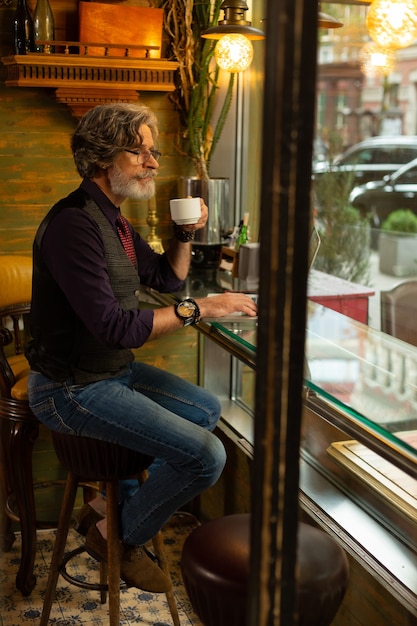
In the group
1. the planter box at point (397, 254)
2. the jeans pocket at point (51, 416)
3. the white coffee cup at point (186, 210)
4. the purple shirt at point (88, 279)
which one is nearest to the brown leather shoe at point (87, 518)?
the jeans pocket at point (51, 416)

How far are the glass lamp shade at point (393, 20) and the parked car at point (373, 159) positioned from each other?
0.99 m

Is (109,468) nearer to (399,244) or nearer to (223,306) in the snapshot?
(223,306)

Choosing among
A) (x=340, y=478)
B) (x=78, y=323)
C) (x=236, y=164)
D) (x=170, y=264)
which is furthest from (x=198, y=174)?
(x=340, y=478)

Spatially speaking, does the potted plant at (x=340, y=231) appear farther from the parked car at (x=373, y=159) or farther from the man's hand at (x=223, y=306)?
the man's hand at (x=223, y=306)

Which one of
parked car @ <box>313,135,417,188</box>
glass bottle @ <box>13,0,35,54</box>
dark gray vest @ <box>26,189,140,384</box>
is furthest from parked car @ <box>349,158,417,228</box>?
glass bottle @ <box>13,0,35,54</box>

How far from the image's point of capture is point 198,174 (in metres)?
3.60

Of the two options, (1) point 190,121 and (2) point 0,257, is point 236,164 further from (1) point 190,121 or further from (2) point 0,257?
Answer: (2) point 0,257

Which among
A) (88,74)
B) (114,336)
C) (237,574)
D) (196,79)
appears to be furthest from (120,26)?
(237,574)

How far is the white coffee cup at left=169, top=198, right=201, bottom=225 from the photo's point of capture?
2764 mm

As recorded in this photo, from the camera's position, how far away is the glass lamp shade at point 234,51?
3057mm

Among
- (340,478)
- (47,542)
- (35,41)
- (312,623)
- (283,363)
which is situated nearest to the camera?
(283,363)

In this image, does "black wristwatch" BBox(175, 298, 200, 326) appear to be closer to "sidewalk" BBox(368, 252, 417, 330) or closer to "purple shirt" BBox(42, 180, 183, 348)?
"purple shirt" BBox(42, 180, 183, 348)

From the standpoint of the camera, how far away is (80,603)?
2977mm

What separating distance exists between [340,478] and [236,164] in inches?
63.9
